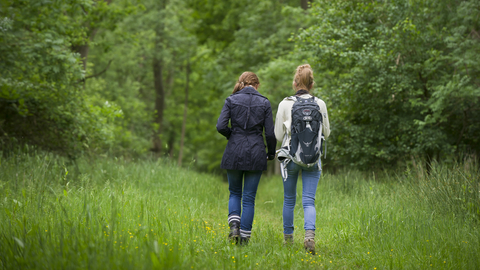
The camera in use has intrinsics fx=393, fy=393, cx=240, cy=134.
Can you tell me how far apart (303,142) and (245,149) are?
2.18ft

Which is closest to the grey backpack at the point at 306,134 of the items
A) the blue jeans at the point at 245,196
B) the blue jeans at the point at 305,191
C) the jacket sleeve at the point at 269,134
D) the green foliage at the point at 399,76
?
the blue jeans at the point at 305,191

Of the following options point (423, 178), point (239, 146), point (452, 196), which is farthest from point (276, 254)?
point (423, 178)

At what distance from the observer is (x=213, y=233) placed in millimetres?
4887

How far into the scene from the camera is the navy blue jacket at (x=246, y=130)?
442 cm

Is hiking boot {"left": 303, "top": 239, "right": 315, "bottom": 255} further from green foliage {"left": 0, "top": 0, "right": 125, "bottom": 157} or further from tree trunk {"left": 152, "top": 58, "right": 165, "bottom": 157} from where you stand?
tree trunk {"left": 152, "top": 58, "right": 165, "bottom": 157}

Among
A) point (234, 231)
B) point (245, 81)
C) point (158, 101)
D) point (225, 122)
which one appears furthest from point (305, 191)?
point (158, 101)

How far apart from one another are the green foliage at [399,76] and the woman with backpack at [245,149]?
521 centimetres

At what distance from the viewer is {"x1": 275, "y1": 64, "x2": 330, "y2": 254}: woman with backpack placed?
421 cm

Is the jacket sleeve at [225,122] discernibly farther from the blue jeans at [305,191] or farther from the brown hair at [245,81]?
the blue jeans at [305,191]

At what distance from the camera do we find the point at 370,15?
33.2 feet

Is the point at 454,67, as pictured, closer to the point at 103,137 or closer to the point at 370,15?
the point at 370,15

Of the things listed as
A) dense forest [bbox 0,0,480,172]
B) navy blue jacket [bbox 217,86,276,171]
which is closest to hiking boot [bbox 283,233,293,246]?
navy blue jacket [bbox 217,86,276,171]

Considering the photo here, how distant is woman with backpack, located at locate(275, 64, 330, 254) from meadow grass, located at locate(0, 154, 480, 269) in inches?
15.3

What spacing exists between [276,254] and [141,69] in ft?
71.6
